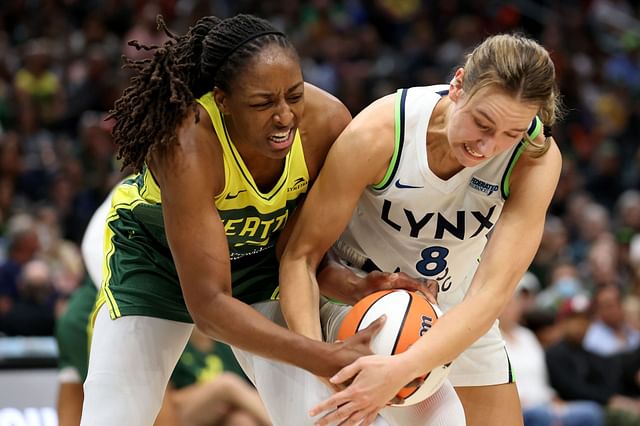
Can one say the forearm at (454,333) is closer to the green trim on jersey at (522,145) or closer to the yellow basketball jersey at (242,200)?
the green trim on jersey at (522,145)

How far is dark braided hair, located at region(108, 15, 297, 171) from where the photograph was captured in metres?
3.48

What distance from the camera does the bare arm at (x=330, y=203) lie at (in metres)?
3.65

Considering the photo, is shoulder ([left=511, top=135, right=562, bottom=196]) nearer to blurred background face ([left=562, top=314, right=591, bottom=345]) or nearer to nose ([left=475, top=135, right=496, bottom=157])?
nose ([left=475, top=135, right=496, bottom=157])

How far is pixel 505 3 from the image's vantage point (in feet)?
50.0

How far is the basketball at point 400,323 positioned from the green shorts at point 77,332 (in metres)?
2.72

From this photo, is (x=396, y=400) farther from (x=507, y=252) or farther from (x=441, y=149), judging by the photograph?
(x=441, y=149)

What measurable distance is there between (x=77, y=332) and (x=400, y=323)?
3.06m

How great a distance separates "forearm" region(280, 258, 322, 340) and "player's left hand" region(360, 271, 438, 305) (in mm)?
186

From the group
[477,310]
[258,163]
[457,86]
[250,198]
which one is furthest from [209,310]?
[457,86]

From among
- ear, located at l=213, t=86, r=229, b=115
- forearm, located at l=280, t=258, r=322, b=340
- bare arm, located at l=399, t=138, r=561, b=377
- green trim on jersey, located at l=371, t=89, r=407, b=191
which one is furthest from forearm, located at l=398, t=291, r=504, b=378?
ear, located at l=213, t=86, r=229, b=115

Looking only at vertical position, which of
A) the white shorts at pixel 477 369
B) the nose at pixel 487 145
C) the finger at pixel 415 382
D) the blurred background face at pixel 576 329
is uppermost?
the nose at pixel 487 145

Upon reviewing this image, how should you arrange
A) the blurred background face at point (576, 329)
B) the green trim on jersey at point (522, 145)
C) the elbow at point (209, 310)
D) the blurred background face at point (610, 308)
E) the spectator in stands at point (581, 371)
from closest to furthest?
1. the elbow at point (209, 310)
2. the green trim on jersey at point (522, 145)
3. the spectator in stands at point (581, 371)
4. the blurred background face at point (576, 329)
5. the blurred background face at point (610, 308)

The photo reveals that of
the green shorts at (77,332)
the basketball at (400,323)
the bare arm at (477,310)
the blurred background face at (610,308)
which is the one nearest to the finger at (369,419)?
the bare arm at (477,310)

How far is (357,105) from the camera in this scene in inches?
492
